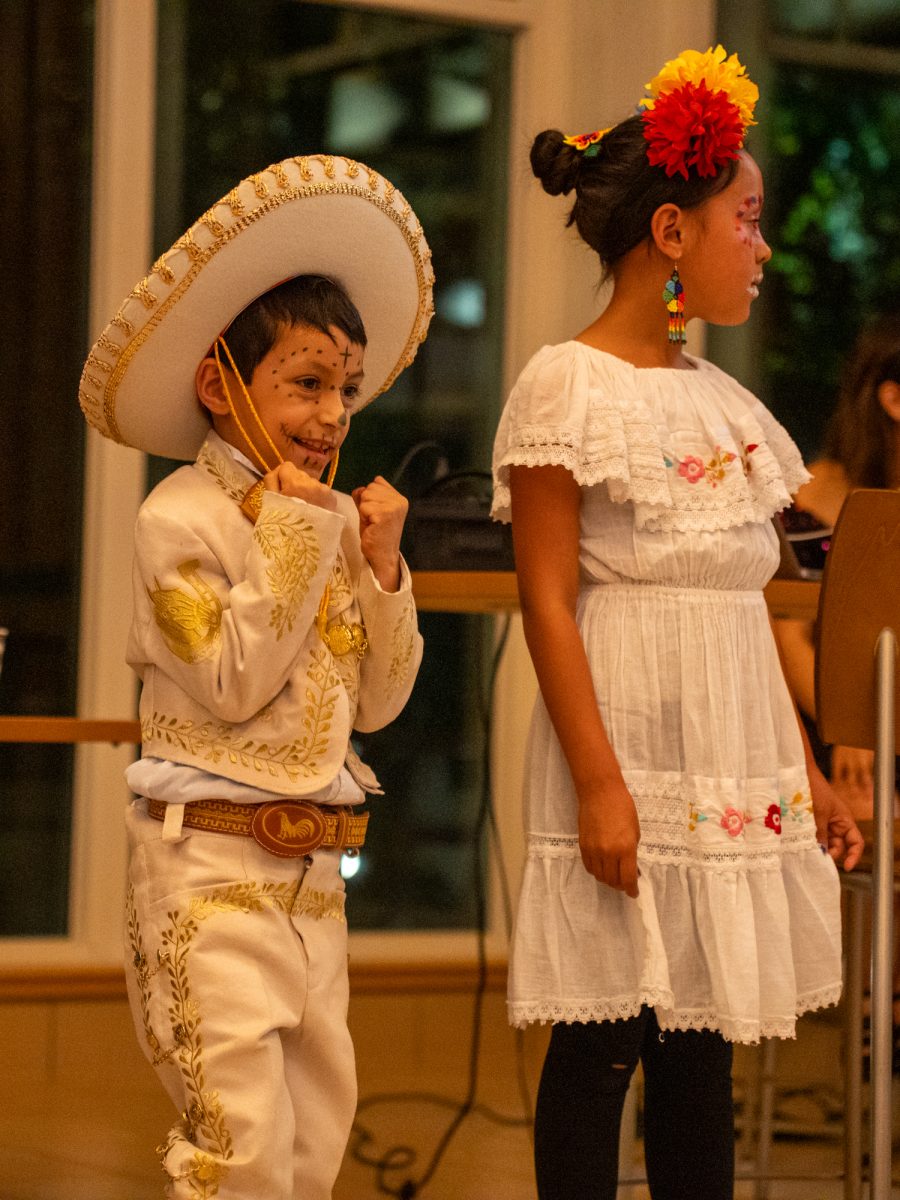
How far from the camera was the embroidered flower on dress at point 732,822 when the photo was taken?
5.95ft

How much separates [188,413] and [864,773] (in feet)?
5.38

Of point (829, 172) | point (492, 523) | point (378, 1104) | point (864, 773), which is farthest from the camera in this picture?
point (829, 172)

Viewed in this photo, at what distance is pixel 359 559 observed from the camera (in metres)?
1.82

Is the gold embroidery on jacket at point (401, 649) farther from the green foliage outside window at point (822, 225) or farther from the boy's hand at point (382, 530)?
the green foliage outside window at point (822, 225)

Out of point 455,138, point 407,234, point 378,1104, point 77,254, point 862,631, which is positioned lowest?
point 378,1104

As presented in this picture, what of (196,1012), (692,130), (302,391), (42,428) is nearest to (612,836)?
(196,1012)

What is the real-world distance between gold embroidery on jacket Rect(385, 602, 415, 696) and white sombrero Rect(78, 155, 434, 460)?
0.28 metres

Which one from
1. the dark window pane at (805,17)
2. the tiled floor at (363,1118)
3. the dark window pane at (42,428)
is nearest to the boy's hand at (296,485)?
the tiled floor at (363,1118)

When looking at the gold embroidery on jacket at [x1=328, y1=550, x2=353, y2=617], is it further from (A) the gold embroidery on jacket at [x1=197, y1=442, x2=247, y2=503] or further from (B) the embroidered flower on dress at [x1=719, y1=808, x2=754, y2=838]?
(B) the embroidered flower on dress at [x1=719, y1=808, x2=754, y2=838]

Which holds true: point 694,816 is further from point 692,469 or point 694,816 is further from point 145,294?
point 145,294

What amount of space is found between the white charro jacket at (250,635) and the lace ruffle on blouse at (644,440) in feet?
0.84

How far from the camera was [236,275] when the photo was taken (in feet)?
5.66

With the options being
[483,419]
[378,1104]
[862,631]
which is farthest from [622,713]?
[483,419]

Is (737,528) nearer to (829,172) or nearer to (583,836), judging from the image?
(583,836)
